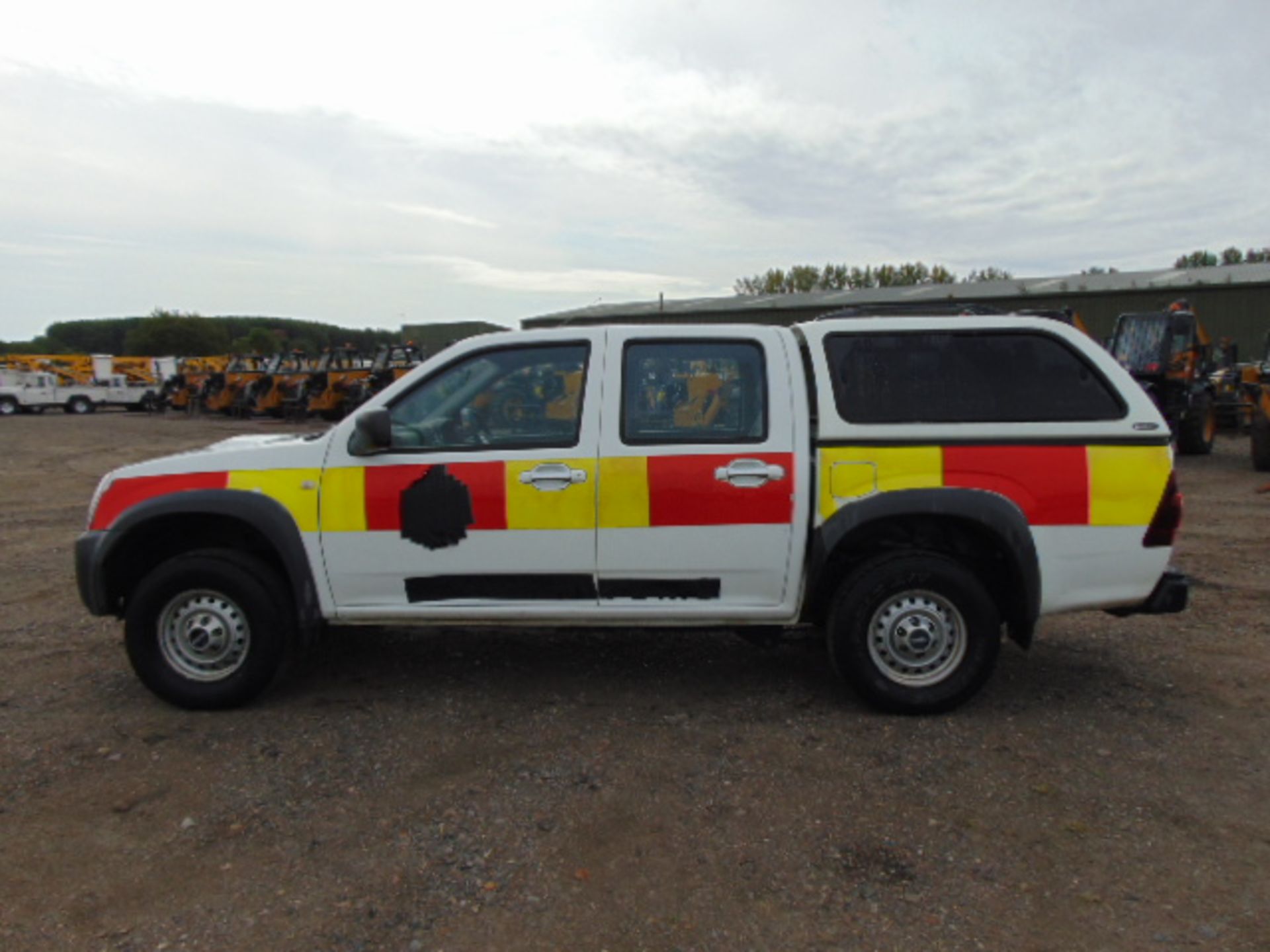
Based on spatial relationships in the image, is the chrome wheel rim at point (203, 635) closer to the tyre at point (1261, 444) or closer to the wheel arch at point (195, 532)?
the wheel arch at point (195, 532)

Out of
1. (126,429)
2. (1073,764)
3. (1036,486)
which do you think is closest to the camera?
(1073,764)

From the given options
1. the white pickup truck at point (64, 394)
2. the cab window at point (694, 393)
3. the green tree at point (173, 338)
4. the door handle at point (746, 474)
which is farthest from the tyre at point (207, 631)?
the green tree at point (173, 338)

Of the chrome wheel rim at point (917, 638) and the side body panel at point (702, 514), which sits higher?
the side body panel at point (702, 514)

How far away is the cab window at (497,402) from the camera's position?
12.8ft

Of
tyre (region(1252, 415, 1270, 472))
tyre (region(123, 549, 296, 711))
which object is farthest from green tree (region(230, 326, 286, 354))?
tyre (region(123, 549, 296, 711))

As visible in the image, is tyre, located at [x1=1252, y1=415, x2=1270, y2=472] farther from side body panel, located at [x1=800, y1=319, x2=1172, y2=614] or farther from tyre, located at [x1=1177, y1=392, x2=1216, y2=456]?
side body panel, located at [x1=800, y1=319, x2=1172, y2=614]

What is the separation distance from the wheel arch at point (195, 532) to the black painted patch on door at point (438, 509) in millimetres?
499

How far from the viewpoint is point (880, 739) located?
3.70m

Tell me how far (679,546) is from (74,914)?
238 cm

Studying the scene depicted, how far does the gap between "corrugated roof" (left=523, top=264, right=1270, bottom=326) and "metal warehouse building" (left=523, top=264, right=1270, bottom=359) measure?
0.04 metres

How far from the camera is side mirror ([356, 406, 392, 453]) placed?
3.75 meters

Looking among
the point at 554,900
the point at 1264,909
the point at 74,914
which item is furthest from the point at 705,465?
the point at 74,914

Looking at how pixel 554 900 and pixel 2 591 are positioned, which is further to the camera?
pixel 2 591

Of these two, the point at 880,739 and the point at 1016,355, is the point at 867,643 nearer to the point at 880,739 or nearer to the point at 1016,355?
the point at 880,739
